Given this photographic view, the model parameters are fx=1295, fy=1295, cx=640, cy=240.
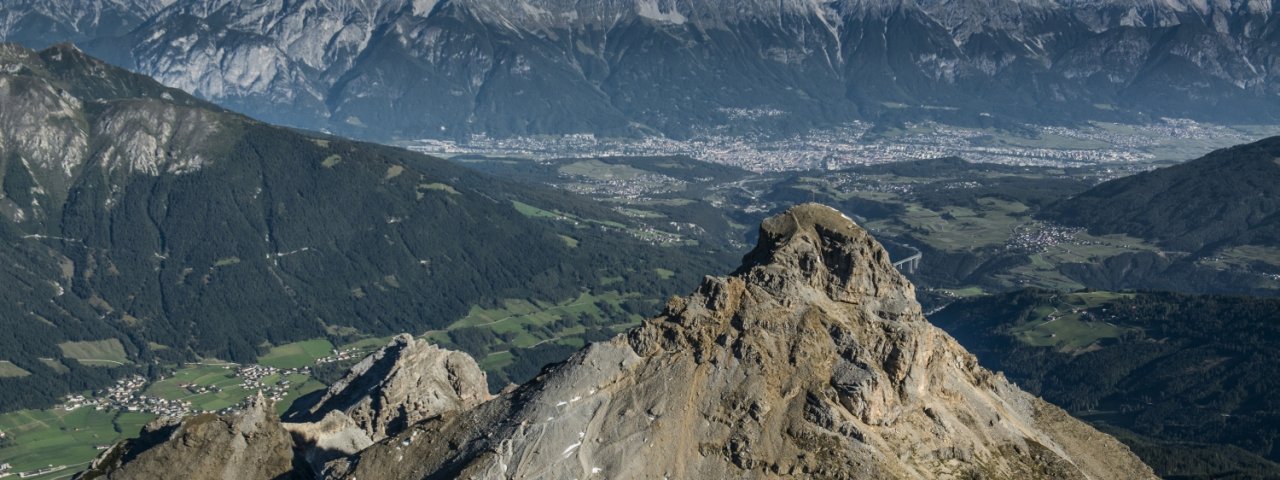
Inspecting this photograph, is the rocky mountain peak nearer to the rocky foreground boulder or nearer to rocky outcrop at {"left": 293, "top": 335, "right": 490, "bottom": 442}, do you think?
the rocky foreground boulder

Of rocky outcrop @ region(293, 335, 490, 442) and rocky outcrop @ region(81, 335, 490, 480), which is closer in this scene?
rocky outcrop @ region(81, 335, 490, 480)

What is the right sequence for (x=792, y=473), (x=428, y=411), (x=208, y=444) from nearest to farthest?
(x=792, y=473), (x=208, y=444), (x=428, y=411)

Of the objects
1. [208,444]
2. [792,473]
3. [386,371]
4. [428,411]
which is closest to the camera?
[792,473]

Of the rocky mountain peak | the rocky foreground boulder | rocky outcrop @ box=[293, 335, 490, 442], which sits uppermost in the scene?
the rocky mountain peak

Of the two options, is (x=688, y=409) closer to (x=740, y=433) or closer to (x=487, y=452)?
(x=740, y=433)

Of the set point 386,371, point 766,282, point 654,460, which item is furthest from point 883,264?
point 386,371

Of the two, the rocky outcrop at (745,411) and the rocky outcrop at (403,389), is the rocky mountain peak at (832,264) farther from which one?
the rocky outcrop at (403,389)

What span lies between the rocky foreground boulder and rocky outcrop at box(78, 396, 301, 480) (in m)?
2.10

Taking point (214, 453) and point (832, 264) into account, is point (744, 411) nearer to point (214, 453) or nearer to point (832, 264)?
point (832, 264)

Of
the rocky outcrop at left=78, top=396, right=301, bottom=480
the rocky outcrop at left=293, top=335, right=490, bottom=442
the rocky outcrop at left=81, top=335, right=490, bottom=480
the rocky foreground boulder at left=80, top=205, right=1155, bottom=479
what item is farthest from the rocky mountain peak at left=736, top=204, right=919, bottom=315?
the rocky outcrop at left=78, top=396, right=301, bottom=480

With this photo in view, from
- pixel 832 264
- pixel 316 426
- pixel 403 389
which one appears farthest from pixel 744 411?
pixel 403 389

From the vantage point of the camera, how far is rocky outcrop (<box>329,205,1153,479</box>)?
72000 mm

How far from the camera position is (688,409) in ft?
242

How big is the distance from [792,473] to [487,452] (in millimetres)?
16908
